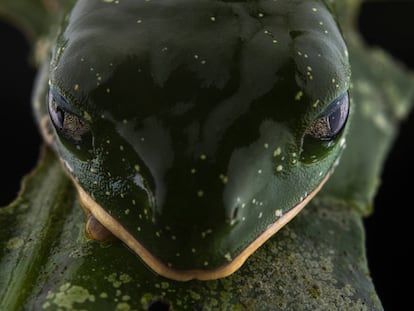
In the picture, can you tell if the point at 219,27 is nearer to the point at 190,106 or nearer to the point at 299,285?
the point at 190,106

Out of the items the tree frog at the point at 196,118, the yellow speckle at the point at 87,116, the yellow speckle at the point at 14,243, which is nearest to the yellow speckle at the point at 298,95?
the tree frog at the point at 196,118

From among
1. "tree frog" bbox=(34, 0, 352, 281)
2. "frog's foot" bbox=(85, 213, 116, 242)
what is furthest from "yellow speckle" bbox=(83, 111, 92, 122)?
"frog's foot" bbox=(85, 213, 116, 242)

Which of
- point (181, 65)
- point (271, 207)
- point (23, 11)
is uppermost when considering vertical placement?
point (181, 65)

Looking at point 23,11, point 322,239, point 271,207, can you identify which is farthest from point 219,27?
point 23,11

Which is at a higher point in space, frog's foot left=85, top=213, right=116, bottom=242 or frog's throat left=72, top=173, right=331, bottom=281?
frog's throat left=72, top=173, right=331, bottom=281

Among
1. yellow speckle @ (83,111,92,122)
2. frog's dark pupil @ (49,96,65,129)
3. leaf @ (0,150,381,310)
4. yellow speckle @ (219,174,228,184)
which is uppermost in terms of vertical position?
yellow speckle @ (83,111,92,122)

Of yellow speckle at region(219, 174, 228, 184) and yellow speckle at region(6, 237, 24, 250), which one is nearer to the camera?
yellow speckle at region(219, 174, 228, 184)

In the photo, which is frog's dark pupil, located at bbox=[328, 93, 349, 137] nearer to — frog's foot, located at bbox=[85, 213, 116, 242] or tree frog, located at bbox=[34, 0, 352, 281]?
tree frog, located at bbox=[34, 0, 352, 281]
